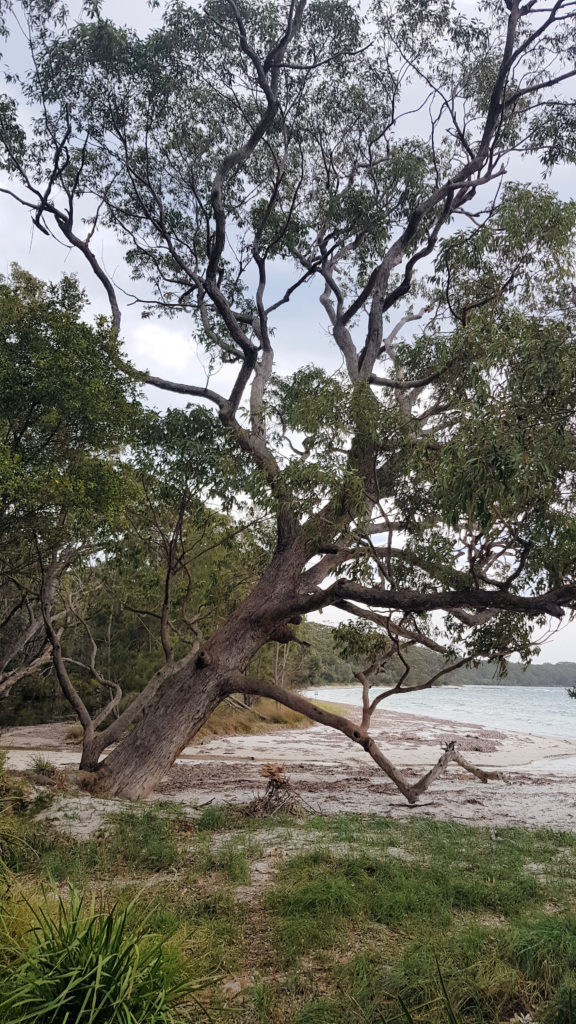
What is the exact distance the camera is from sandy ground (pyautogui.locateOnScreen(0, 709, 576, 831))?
998cm

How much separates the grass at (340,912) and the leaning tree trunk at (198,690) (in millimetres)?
2305

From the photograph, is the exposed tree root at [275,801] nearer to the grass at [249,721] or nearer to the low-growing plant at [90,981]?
the low-growing plant at [90,981]

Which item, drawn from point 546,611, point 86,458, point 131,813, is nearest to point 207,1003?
point 131,813

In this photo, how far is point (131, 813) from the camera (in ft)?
22.9

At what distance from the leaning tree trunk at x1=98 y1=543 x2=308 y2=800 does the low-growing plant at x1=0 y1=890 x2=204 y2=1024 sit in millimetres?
6670

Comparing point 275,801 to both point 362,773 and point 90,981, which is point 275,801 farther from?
point 362,773

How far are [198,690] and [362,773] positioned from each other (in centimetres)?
815

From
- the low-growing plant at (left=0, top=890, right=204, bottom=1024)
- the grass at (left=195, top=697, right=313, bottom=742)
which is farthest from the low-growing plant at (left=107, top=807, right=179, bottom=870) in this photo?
the grass at (left=195, top=697, right=313, bottom=742)

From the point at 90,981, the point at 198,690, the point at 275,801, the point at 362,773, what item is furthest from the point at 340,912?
the point at 362,773

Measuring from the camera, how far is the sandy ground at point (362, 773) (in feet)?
32.7

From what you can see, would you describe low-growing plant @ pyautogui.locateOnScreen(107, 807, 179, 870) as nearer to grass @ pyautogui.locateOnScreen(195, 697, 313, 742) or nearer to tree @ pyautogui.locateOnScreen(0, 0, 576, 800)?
tree @ pyautogui.locateOnScreen(0, 0, 576, 800)

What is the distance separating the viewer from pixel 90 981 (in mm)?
2393

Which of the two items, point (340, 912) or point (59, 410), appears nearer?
point (340, 912)

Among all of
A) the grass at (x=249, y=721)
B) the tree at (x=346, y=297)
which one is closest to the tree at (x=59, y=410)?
the tree at (x=346, y=297)
